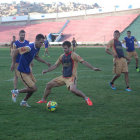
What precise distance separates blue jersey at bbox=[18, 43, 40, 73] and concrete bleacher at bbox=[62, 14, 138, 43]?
49.2 meters

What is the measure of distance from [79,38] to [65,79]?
55306 millimetres

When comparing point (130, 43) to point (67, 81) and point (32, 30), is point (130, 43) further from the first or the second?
point (32, 30)

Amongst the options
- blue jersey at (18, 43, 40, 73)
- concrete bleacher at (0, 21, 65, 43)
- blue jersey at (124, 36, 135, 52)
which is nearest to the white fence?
concrete bleacher at (0, 21, 65, 43)

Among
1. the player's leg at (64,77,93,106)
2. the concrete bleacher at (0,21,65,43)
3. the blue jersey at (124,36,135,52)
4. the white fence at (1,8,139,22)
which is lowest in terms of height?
the concrete bleacher at (0,21,65,43)

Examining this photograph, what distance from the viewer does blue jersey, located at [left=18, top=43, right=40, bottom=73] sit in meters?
7.32

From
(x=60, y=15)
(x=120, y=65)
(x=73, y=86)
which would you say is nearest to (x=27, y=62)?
(x=73, y=86)

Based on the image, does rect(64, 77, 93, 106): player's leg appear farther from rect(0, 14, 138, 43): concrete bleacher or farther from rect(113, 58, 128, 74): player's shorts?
rect(0, 14, 138, 43): concrete bleacher

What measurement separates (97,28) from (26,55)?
58.5 m

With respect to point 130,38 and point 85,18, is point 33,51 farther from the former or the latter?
point 85,18

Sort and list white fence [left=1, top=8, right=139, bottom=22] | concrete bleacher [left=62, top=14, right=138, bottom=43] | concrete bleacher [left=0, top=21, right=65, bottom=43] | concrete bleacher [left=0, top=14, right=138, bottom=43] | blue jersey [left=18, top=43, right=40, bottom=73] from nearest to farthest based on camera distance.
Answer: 1. blue jersey [left=18, top=43, right=40, bottom=73]
2. concrete bleacher [left=62, top=14, right=138, bottom=43]
3. concrete bleacher [left=0, top=14, right=138, bottom=43]
4. concrete bleacher [left=0, top=21, right=65, bottom=43]
5. white fence [left=1, top=8, right=139, bottom=22]

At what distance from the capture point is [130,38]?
15102 millimetres

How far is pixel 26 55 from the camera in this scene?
294 inches

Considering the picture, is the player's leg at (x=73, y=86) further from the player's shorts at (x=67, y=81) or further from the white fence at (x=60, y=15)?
the white fence at (x=60, y=15)

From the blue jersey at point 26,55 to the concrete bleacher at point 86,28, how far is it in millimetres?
48972
